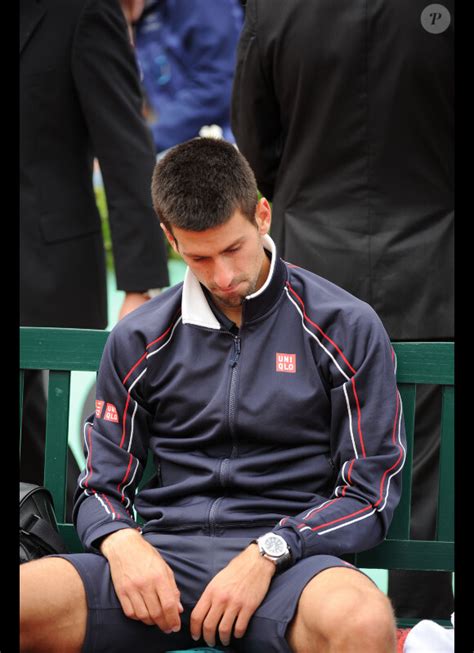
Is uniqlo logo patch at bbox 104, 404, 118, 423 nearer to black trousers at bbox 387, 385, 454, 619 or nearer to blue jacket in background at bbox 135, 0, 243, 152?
black trousers at bbox 387, 385, 454, 619

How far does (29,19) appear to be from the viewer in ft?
12.3

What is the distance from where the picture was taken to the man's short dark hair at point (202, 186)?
9.38 ft

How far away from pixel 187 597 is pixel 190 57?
7755 millimetres

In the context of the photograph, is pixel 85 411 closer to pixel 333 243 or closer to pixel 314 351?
pixel 333 243

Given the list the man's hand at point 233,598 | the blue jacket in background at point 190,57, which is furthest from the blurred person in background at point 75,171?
the blue jacket in background at point 190,57

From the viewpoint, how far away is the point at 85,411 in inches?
214

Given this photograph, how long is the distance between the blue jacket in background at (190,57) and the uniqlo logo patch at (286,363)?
705 cm

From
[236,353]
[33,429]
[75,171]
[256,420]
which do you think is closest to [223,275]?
[236,353]

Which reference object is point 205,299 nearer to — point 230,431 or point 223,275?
point 223,275

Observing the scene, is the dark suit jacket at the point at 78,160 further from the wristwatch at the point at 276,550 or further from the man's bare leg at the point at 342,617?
the man's bare leg at the point at 342,617

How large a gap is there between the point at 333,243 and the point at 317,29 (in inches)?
25.5
